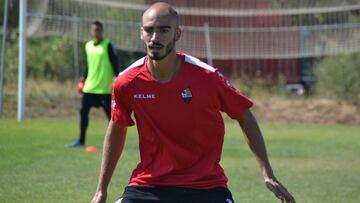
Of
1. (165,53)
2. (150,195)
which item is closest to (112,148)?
(150,195)

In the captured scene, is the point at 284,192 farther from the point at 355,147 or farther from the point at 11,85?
the point at 11,85

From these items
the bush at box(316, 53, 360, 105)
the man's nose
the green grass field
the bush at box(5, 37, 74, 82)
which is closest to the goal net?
the bush at box(316, 53, 360, 105)

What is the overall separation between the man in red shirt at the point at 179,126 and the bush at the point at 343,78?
18.5 meters

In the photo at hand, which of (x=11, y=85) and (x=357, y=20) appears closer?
(x=11, y=85)

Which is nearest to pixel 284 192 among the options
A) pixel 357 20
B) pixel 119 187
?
pixel 119 187

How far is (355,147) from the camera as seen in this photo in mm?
16500

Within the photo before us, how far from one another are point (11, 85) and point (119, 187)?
13901 millimetres

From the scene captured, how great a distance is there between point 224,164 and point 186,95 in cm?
828

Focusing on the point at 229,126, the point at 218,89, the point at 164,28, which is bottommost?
the point at 229,126

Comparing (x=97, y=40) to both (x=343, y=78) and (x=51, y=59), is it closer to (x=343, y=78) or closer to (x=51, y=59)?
(x=343, y=78)

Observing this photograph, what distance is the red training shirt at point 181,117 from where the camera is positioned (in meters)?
5.31

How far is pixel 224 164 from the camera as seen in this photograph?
13.5 metres

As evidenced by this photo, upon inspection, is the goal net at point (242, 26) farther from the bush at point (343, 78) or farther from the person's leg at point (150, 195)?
the person's leg at point (150, 195)

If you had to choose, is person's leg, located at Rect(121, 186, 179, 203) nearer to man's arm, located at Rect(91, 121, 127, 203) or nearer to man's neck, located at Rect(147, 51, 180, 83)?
man's arm, located at Rect(91, 121, 127, 203)
